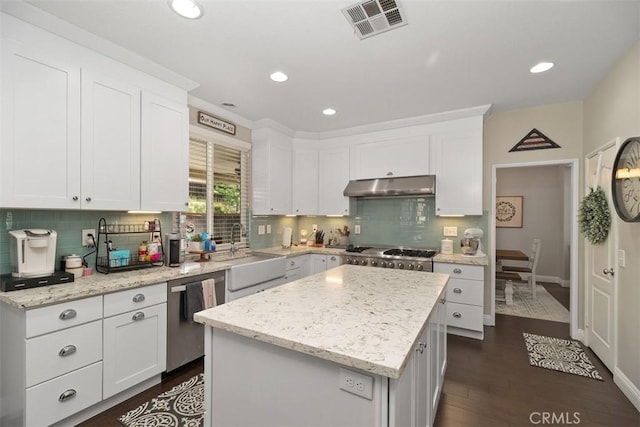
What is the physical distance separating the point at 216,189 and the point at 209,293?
149 cm

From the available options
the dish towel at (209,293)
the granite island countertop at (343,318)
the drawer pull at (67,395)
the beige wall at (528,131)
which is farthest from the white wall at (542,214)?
the drawer pull at (67,395)

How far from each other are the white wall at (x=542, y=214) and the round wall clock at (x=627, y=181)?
3.91m

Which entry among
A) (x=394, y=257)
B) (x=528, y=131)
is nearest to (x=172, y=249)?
(x=394, y=257)

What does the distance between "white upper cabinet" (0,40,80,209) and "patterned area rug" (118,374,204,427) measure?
155 centimetres

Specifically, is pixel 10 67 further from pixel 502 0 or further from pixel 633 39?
pixel 633 39

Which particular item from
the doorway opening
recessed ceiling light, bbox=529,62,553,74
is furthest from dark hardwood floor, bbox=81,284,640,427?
the doorway opening

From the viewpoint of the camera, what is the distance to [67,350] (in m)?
1.78

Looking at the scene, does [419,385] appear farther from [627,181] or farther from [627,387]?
[627,181]

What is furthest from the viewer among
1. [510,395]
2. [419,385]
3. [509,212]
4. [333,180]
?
[509,212]

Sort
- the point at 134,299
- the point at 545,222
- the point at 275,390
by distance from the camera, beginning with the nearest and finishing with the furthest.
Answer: the point at 275,390 → the point at 134,299 → the point at 545,222

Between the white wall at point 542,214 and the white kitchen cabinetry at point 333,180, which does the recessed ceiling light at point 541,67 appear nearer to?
the white kitchen cabinetry at point 333,180

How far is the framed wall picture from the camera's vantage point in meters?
6.40

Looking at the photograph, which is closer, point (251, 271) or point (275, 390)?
point (275, 390)

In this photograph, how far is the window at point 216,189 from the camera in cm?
333
